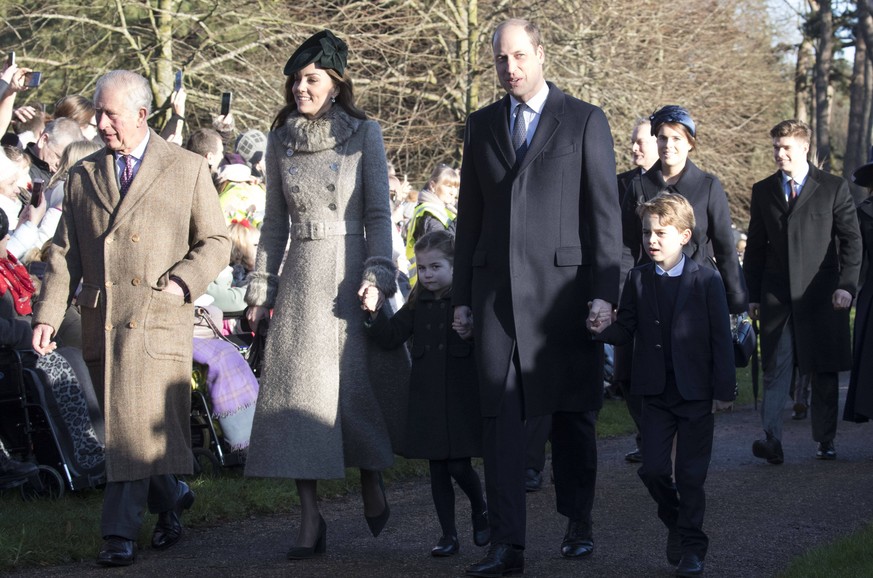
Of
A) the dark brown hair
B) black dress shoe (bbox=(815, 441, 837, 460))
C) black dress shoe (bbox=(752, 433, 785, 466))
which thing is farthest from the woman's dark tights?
black dress shoe (bbox=(815, 441, 837, 460))

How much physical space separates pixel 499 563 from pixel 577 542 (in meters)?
0.61

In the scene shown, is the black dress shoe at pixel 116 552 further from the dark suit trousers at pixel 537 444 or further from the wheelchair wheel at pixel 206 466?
the dark suit trousers at pixel 537 444

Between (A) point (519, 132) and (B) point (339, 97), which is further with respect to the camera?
(B) point (339, 97)

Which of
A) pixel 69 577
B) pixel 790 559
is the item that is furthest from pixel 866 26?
pixel 69 577

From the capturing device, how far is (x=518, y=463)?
17.7 feet

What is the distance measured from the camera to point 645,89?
76.2ft

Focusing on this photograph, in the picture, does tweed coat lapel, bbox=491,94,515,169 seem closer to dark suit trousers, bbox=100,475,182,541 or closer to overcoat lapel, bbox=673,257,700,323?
overcoat lapel, bbox=673,257,700,323

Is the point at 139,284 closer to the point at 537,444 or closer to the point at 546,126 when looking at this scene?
the point at 546,126

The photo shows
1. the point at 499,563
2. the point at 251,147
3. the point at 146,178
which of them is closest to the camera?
the point at 499,563

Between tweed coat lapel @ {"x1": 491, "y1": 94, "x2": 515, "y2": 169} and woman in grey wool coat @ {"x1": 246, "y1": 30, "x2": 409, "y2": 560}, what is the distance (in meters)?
0.59

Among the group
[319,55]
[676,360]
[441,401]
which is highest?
[319,55]

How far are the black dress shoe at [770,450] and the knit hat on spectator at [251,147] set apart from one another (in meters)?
5.22

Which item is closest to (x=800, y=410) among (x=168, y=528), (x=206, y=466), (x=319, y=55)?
(x=206, y=466)

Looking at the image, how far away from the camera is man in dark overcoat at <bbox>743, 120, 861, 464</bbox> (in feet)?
29.6
